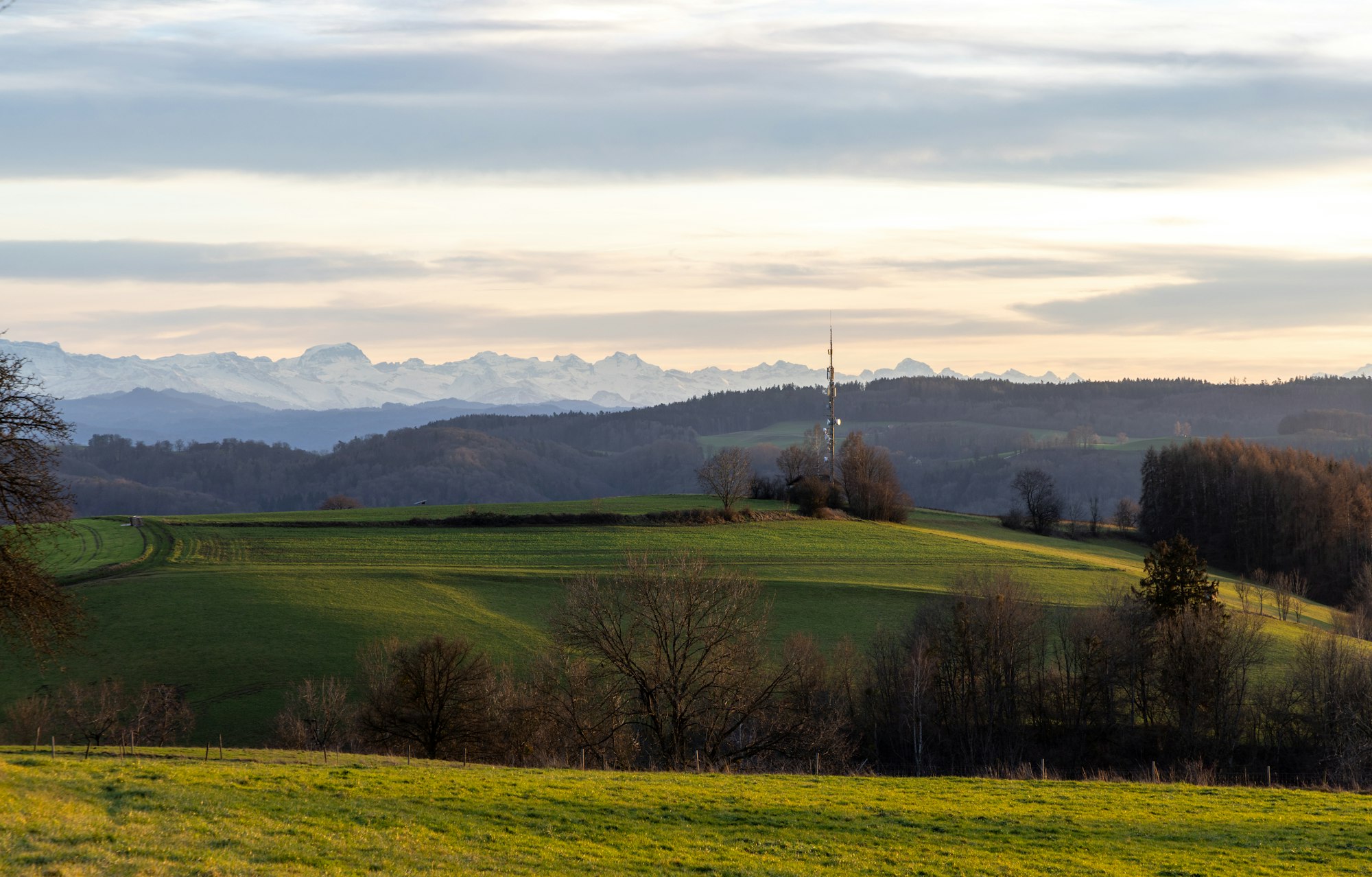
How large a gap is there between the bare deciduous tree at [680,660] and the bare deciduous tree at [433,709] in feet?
15.7

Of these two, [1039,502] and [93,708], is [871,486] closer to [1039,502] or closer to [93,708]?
[1039,502]

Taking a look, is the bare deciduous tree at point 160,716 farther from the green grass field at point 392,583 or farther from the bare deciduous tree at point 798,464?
the bare deciduous tree at point 798,464

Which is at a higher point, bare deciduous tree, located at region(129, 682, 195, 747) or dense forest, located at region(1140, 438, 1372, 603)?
dense forest, located at region(1140, 438, 1372, 603)

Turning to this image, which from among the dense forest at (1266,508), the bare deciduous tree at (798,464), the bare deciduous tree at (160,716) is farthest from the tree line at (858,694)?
the dense forest at (1266,508)

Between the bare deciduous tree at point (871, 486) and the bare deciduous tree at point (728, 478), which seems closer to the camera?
the bare deciduous tree at point (728, 478)

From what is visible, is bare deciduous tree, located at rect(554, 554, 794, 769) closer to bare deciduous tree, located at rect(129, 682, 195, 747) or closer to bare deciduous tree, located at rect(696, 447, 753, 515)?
bare deciduous tree, located at rect(129, 682, 195, 747)

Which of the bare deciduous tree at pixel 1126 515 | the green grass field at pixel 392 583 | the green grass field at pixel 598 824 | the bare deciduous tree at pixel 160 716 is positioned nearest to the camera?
the green grass field at pixel 598 824

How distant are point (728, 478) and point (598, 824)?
3364 inches

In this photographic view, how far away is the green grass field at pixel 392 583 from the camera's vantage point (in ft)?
180

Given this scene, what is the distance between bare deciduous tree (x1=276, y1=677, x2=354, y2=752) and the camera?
45094 millimetres

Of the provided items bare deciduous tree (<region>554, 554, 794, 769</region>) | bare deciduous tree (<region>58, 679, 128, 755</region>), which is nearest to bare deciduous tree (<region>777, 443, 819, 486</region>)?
bare deciduous tree (<region>554, 554, 794, 769</region>)

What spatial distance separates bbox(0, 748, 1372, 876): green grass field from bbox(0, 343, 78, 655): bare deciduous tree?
3.39 meters

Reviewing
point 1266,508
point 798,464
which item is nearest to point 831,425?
point 798,464

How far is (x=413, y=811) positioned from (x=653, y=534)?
69489 millimetres
